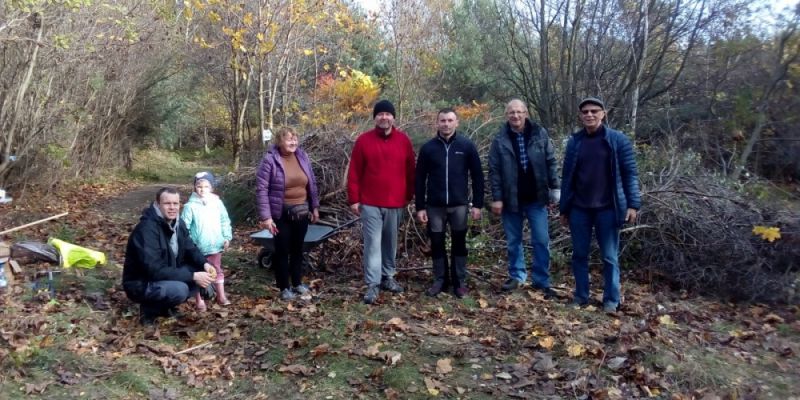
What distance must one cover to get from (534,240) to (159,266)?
131 inches

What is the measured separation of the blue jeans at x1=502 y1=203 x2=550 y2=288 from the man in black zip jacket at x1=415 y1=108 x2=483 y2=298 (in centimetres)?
47

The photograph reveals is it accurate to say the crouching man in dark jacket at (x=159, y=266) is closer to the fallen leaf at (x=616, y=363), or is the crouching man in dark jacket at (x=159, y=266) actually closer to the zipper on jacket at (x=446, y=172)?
the zipper on jacket at (x=446, y=172)

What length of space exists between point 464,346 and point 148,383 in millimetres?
2214

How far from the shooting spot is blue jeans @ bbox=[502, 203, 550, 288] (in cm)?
584

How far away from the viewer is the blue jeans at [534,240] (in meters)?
5.84

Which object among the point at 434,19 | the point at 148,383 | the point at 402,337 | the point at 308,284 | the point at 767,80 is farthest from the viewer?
the point at 434,19

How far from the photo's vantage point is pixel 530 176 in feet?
18.8

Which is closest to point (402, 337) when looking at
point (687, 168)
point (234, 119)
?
point (687, 168)

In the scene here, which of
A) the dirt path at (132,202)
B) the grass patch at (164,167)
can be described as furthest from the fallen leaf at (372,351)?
the grass patch at (164,167)

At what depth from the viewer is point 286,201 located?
5680mm

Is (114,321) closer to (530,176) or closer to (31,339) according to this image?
(31,339)

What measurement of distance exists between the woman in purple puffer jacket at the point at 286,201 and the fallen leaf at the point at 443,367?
2.02m

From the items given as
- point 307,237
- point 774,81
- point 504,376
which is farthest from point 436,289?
point 774,81

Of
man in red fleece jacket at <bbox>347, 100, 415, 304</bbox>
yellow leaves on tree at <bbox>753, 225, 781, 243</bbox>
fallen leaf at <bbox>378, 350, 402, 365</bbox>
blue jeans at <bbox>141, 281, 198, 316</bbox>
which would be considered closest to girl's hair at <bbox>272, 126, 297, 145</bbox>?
man in red fleece jacket at <bbox>347, 100, 415, 304</bbox>
